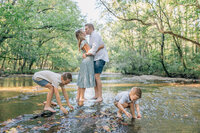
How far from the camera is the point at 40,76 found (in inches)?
150

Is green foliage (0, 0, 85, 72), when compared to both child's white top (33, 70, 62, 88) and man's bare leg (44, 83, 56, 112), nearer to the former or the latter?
child's white top (33, 70, 62, 88)

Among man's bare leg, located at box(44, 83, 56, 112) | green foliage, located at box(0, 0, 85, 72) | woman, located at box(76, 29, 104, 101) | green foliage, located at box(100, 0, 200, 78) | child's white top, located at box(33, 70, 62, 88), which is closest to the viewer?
man's bare leg, located at box(44, 83, 56, 112)

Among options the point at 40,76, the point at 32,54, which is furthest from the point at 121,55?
the point at 40,76

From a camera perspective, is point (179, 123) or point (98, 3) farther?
point (98, 3)

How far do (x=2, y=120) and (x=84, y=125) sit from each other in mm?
1417

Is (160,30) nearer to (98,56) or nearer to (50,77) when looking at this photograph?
(98,56)

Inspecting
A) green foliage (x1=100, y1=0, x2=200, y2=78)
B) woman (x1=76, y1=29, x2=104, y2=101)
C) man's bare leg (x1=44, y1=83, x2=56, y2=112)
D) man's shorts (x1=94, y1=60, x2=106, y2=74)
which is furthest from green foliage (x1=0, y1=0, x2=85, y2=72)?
man's bare leg (x1=44, y1=83, x2=56, y2=112)

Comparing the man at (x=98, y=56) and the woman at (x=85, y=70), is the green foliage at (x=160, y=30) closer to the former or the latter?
the man at (x=98, y=56)

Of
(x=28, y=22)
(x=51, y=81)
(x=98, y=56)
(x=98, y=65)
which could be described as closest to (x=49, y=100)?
(x=51, y=81)

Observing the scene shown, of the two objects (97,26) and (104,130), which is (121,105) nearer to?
(104,130)

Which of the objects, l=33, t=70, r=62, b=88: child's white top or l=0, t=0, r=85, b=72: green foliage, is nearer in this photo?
l=33, t=70, r=62, b=88: child's white top

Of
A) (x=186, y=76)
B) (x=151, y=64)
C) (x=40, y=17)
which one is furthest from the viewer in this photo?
(x=151, y=64)

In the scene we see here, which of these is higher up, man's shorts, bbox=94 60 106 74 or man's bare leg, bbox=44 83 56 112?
man's shorts, bbox=94 60 106 74

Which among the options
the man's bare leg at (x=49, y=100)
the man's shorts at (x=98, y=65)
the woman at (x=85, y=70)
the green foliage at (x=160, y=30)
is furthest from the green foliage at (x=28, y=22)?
the man's bare leg at (x=49, y=100)
